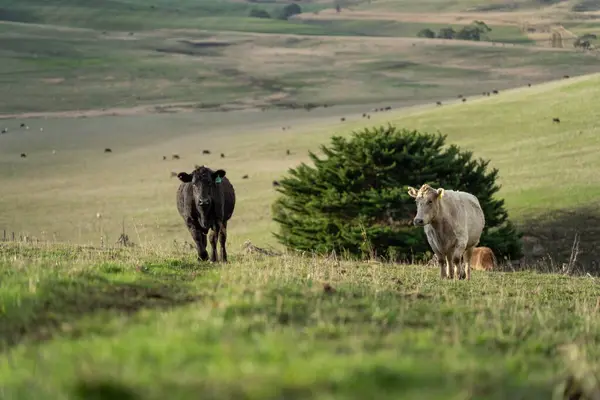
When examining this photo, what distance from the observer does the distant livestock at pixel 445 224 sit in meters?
18.3

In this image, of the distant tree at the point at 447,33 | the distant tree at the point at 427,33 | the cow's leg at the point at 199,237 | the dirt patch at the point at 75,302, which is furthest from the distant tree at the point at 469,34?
the dirt patch at the point at 75,302

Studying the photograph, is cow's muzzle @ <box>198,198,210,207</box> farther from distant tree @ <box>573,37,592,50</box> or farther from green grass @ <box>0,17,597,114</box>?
distant tree @ <box>573,37,592,50</box>

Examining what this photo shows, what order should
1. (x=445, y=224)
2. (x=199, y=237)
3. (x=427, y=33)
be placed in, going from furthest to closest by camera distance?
(x=427, y=33) → (x=445, y=224) → (x=199, y=237)

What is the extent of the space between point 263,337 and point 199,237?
1037cm

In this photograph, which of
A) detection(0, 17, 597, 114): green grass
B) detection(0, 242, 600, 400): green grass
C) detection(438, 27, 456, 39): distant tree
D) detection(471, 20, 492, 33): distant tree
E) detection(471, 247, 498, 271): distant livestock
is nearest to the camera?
detection(0, 242, 600, 400): green grass

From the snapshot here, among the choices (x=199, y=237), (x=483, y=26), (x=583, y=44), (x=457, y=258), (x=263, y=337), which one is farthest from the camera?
(x=483, y=26)

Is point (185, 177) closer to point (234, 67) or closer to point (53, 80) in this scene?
point (53, 80)

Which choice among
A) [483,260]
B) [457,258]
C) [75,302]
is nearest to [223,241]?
[457,258]

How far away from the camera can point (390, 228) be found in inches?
1212

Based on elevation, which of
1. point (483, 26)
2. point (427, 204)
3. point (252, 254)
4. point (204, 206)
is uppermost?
point (483, 26)

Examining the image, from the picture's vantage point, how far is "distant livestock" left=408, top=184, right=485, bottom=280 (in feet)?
60.0

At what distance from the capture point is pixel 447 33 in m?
191

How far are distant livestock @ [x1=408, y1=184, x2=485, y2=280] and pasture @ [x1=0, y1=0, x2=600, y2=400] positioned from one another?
48 centimetres

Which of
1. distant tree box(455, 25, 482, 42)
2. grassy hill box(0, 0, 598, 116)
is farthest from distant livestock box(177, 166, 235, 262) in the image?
distant tree box(455, 25, 482, 42)
